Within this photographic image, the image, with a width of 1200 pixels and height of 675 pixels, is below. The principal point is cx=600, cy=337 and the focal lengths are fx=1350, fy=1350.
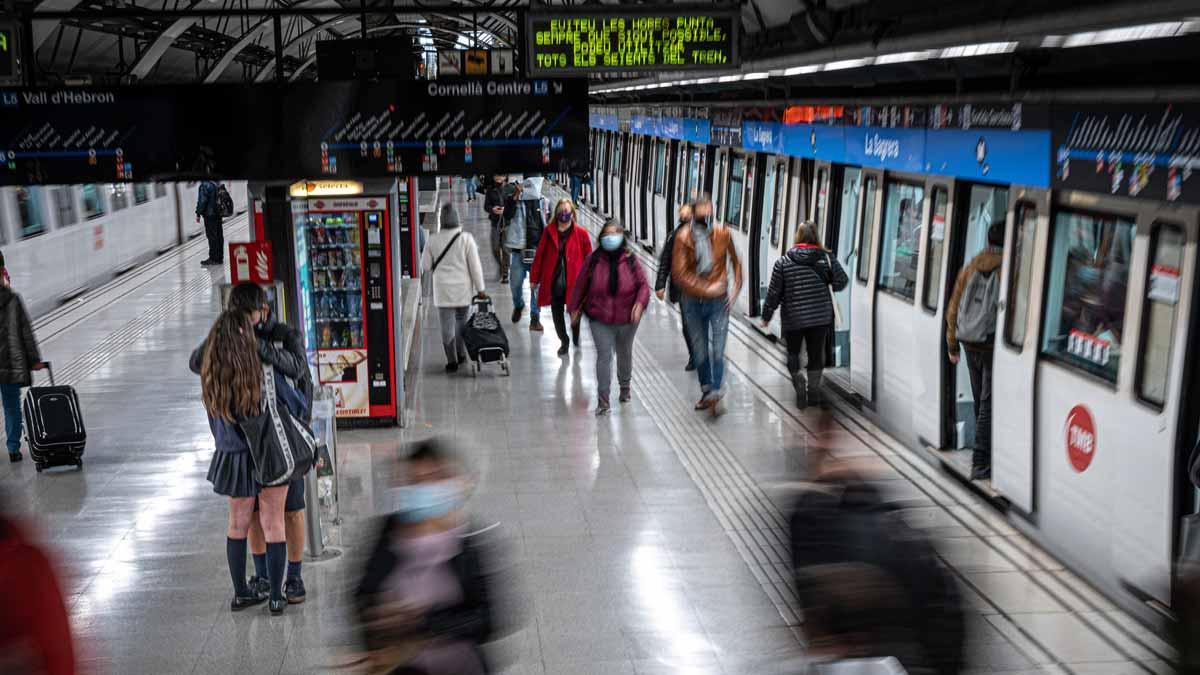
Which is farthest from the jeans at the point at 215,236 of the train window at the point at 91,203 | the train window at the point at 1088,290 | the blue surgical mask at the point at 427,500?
the blue surgical mask at the point at 427,500

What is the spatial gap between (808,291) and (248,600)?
5445 mm

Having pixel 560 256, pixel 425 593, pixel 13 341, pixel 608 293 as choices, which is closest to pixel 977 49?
pixel 425 593

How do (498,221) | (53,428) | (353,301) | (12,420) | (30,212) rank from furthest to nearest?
(498,221) < (30,212) < (353,301) < (12,420) < (53,428)

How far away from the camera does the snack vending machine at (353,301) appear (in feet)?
34.6

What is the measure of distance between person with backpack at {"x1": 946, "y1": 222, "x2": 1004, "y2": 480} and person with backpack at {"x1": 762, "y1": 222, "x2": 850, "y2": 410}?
2.01 m

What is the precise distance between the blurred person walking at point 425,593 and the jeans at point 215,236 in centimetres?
1932

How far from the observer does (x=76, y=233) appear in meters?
20.0

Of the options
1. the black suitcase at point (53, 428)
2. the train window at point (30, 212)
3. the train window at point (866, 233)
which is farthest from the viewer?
the train window at point (30, 212)

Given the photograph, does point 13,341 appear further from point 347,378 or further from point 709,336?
point 709,336

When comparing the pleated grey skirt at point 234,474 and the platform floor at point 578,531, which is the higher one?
the pleated grey skirt at point 234,474

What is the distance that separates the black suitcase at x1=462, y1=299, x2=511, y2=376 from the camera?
1269 centimetres

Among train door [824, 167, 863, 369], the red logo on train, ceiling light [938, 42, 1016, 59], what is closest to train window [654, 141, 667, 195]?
train door [824, 167, 863, 369]

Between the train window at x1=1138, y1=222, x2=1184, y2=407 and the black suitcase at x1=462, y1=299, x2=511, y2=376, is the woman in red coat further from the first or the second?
the train window at x1=1138, y1=222, x2=1184, y2=407

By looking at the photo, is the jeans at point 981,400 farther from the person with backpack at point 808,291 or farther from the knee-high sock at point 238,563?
the knee-high sock at point 238,563
